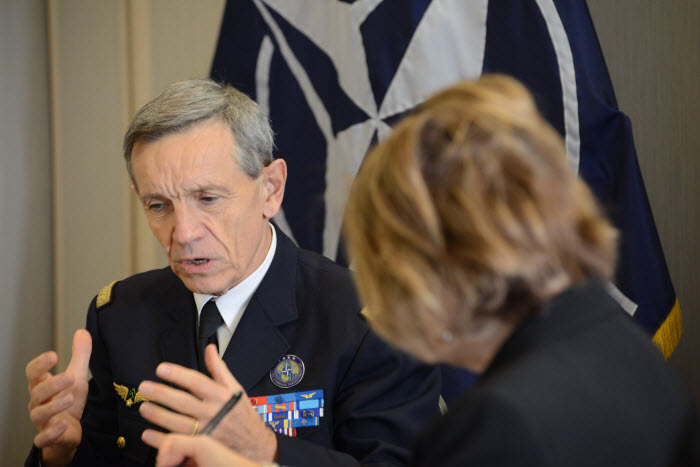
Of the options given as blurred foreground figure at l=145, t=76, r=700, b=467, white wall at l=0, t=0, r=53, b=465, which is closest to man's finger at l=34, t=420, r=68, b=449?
blurred foreground figure at l=145, t=76, r=700, b=467

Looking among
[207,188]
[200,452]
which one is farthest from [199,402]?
[207,188]

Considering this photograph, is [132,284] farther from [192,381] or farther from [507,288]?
[507,288]

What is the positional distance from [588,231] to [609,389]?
0.17 meters

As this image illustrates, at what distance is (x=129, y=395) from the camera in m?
1.73

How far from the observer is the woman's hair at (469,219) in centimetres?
76

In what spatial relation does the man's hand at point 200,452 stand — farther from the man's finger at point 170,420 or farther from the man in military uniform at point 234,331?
the man in military uniform at point 234,331

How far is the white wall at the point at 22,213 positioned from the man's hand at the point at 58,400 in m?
1.43

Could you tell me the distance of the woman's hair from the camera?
757 mm

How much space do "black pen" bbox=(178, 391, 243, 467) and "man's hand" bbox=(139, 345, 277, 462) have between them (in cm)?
1

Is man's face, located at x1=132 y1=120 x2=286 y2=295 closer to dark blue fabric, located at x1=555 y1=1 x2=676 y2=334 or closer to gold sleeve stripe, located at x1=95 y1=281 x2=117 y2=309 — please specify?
gold sleeve stripe, located at x1=95 y1=281 x2=117 y2=309

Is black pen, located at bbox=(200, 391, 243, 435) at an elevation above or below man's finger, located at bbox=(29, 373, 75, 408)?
above

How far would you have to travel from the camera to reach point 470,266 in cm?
77

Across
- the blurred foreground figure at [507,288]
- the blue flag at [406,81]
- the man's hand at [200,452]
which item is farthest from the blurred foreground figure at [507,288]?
the blue flag at [406,81]

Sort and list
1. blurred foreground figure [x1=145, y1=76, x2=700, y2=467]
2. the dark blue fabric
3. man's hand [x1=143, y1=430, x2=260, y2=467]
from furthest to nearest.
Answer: the dark blue fabric < man's hand [x1=143, y1=430, x2=260, y2=467] < blurred foreground figure [x1=145, y1=76, x2=700, y2=467]
